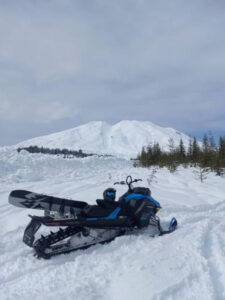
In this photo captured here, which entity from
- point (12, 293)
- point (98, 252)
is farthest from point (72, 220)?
point (12, 293)

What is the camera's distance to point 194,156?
29609 mm

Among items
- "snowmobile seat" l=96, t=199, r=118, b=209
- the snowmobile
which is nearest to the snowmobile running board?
the snowmobile

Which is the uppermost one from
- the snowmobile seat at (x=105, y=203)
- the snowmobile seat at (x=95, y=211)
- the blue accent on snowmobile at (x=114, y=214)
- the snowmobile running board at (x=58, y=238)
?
the snowmobile seat at (x=105, y=203)

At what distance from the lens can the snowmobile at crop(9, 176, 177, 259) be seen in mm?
3760

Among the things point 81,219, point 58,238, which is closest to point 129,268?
point 81,219

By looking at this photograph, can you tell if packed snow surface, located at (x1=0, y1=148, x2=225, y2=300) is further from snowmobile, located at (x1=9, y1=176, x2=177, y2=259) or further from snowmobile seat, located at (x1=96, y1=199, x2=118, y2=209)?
snowmobile seat, located at (x1=96, y1=199, x2=118, y2=209)

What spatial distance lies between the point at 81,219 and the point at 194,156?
28.2 meters

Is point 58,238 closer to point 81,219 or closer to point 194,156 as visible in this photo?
point 81,219

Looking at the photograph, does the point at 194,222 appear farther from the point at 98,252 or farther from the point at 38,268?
the point at 38,268

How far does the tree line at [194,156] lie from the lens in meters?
19.0

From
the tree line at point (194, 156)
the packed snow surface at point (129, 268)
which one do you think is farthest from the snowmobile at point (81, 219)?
the tree line at point (194, 156)

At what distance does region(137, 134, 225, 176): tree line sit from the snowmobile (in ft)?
38.3

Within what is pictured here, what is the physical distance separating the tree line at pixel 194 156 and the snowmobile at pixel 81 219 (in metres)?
11.7

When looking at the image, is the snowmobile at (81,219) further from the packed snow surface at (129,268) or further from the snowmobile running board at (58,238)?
the packed snow surface at (129,268)
